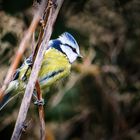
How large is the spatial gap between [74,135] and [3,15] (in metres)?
1.06

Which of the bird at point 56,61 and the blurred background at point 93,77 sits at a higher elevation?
the bird at point 56,61

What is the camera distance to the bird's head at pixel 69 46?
0.59 metres

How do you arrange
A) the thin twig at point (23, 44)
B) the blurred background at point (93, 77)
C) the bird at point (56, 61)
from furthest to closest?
the blurred background at point (93, 77), the bird at point (56, 61), the thin twig at point (23, 44)

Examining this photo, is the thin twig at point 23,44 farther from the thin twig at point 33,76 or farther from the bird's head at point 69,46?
A: the bird's head at point 69,46

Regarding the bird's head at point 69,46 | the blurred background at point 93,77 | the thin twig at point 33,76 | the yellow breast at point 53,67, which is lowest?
the blurred background at point 93,77

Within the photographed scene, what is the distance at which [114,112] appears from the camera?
2.14 metres

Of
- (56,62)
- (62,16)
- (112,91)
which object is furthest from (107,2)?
(56,62)

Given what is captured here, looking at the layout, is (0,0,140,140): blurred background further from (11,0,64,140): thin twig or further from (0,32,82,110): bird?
(11,0,64,140): thin twig

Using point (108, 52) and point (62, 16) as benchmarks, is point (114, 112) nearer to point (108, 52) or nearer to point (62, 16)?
point (108, 52)

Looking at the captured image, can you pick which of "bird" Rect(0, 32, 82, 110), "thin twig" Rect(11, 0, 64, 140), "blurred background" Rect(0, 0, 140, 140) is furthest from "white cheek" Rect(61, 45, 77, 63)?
"blurred background" Rect(0, 0, 140, 140)

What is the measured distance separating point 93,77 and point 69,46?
1.45 meters

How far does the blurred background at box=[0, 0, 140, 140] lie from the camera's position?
56.8 inches

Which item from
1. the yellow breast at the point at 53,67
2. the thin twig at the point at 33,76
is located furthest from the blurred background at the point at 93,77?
the thin twig at the point at 33,76

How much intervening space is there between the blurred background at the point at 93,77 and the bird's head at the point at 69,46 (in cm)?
51
